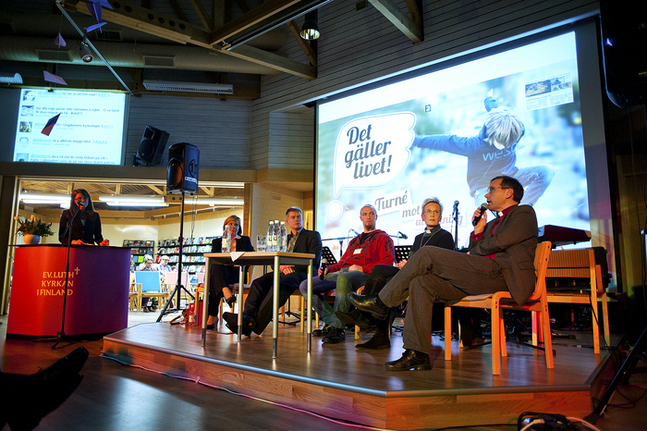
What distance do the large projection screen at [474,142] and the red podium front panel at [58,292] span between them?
10.9 feet

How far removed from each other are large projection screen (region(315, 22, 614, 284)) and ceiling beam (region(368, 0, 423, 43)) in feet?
1.78

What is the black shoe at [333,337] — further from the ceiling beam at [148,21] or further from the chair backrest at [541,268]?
the ceiling beam at [148,21]

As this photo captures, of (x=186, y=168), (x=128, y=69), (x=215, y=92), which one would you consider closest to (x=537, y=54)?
(x=186, y=168)

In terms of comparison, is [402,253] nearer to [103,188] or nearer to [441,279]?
[441,279]

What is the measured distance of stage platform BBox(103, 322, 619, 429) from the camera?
1731mm

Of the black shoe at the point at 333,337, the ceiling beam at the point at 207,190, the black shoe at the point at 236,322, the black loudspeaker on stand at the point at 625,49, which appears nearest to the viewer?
the black loudspeaker on stand at the point at 625,49

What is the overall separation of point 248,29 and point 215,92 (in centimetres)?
251

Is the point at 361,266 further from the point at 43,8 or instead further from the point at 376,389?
the point at 43,8

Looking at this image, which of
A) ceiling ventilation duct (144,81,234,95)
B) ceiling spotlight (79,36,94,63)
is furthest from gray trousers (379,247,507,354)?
ceiling ventilation duct (144,81,234,95)

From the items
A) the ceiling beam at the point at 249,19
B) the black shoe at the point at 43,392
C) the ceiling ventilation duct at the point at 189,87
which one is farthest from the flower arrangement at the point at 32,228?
the ceiling ventilation duct at the point at 189,87

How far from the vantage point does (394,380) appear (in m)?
1.89

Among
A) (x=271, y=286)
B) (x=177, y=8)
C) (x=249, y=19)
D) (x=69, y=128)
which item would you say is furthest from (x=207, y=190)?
(x=271, y=286)

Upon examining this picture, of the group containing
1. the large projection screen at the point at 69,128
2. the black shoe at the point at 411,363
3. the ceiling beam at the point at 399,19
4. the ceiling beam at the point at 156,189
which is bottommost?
the black shoe at the point at 411,363

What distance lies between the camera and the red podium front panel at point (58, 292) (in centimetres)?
411
